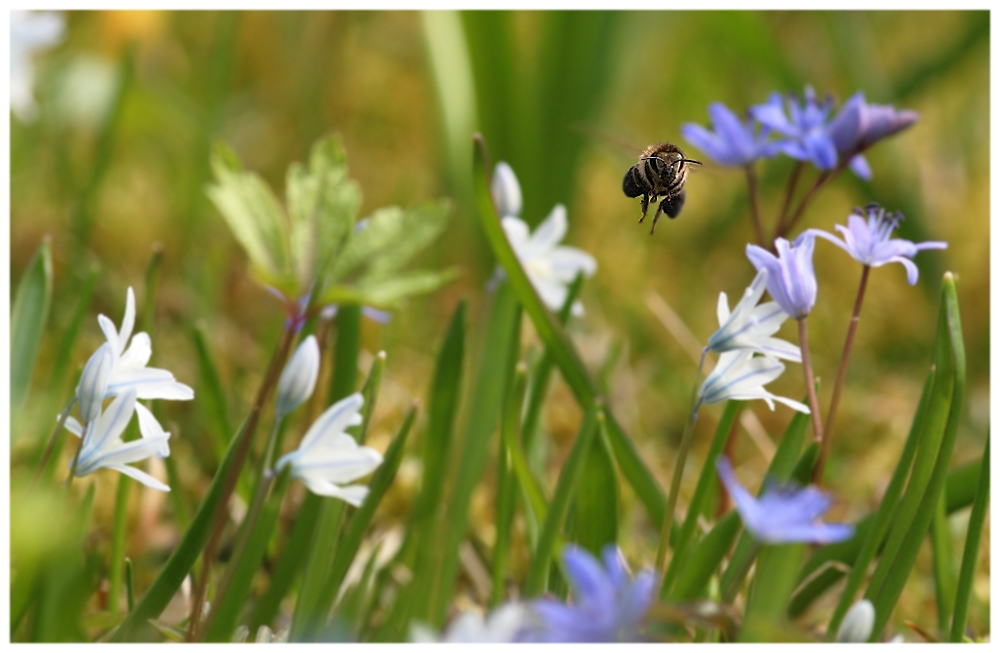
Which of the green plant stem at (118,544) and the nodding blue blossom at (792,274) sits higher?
the nodding blue blossom at (792,274)

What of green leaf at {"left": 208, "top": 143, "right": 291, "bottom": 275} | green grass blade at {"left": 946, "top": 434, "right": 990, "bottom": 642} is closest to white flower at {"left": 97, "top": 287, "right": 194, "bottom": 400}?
green leaf at {"left": 208, "top": 143, "right": 291, "bottom": 275}

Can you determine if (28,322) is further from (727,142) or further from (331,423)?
(727,142)

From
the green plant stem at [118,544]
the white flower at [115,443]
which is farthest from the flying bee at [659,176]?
the green plant stem at [118,544]

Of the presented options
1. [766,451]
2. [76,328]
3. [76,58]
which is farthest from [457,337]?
[76,58]

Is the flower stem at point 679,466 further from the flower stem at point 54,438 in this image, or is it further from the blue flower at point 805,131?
the flower stem at point 54,438

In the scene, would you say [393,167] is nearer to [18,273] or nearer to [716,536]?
[18,273]

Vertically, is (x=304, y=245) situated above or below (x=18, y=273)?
above
